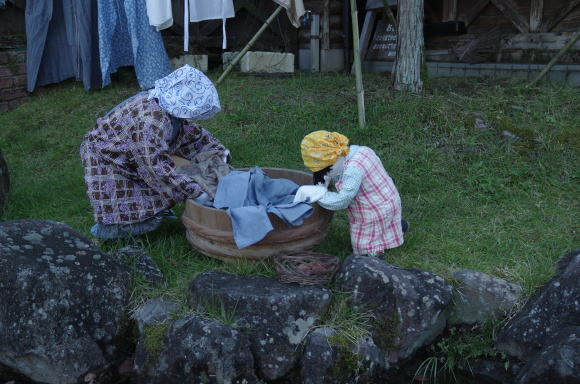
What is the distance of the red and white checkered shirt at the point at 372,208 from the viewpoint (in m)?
3.51

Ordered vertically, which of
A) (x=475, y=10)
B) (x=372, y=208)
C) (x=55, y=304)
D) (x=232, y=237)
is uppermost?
(x=475, y=10)

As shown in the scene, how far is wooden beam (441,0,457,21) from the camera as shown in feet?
26.5

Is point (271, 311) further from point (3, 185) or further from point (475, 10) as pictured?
point (475, 10)

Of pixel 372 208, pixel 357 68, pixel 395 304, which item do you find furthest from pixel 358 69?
pixel 395 304

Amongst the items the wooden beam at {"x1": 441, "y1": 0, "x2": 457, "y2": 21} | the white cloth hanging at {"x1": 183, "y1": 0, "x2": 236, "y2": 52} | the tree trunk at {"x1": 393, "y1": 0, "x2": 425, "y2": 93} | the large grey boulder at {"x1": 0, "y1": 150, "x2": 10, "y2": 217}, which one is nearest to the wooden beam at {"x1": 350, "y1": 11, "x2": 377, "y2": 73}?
the wooden beam at {"x1": 441, "y1": 0, "x2": 457, "y2": 21}

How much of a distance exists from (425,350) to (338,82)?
461cm

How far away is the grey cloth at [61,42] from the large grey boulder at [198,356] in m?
5.47

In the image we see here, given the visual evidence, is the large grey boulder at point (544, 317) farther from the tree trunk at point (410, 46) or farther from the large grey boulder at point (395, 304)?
the tree trunk at point (410, 46)

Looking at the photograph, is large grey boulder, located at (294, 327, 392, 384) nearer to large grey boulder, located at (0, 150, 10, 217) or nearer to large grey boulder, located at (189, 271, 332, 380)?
large grey boulder, located at (189, 271, 332, 380)

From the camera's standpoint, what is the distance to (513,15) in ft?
24.4

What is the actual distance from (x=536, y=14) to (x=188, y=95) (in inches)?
221

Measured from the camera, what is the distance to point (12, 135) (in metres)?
6.82

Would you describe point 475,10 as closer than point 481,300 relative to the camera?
No

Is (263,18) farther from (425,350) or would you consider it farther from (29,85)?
(425,350)
